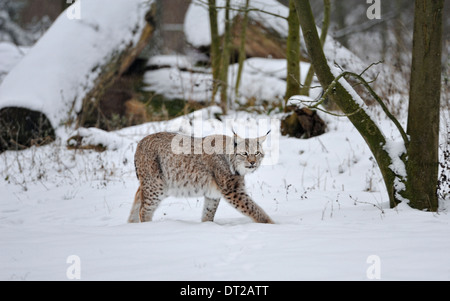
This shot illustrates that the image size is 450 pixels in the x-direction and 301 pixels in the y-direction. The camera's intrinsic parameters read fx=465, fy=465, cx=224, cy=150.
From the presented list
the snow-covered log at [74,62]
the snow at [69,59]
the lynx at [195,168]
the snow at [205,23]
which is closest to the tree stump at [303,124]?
the lynx at [195,168]

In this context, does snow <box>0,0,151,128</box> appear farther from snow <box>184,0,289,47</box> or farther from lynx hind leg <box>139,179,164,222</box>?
lynx hind leg <box>139,179,164,222</box>

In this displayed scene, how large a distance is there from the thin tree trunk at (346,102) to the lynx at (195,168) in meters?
0.94

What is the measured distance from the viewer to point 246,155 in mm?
4730

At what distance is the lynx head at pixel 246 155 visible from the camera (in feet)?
15.4

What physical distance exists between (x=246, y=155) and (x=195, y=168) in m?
0.60

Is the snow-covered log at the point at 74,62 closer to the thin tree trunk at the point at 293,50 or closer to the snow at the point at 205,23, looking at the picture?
the snow at the point at 205,23

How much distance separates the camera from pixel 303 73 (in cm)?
1066

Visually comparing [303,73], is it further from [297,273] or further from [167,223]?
[297,273]

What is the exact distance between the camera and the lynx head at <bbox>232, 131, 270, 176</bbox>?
4701 millimetres

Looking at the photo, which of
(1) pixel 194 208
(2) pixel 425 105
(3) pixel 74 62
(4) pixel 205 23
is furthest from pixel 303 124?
(4) pixel 205 23

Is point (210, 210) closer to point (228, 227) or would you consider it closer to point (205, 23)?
point (228, 227)

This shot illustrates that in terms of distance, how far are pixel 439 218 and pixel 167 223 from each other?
2454mm
